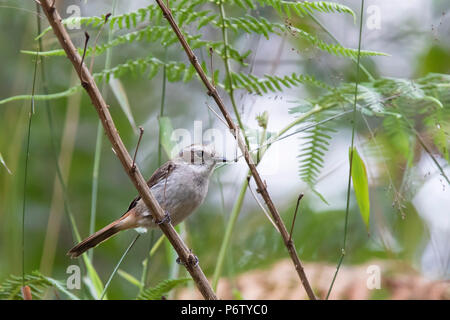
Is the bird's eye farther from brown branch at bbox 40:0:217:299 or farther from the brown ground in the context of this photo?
brown branch at bbox 40:0:217:299

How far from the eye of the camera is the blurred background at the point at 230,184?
269 centimetres

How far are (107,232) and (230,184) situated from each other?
105cm

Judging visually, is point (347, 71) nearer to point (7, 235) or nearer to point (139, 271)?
point (139, 271)

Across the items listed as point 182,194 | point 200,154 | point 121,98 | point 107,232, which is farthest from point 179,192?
point 121,98

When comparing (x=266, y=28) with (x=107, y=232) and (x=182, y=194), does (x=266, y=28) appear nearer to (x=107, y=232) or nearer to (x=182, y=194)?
(x=182, y=194)

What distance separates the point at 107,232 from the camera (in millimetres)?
2451

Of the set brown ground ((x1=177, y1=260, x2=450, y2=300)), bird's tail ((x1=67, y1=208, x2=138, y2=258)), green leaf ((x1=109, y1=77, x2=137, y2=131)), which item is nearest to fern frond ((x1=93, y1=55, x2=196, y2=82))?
green leaf ((x1=109, y1=77, x2=137, y2=131))

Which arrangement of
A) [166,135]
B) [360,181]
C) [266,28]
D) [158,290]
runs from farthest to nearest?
[166,135] → [266,28] → [158,290] → [360,181]

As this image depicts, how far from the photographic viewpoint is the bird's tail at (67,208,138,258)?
2234 mm

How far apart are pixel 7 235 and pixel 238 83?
1778mm

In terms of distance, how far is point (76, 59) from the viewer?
139 centimetres

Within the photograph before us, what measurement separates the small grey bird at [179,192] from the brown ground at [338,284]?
1.28ft

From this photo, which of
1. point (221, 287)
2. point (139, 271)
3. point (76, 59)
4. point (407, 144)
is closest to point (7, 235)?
point (139, 271)
